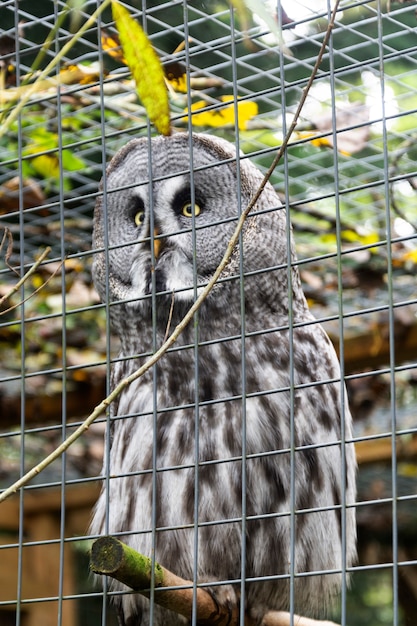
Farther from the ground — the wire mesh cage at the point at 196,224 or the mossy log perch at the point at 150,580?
the wire mesh cage at the point at 196,224

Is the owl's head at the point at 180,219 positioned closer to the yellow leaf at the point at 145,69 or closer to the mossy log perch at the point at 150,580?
the mossy log perch at the point at 150,580

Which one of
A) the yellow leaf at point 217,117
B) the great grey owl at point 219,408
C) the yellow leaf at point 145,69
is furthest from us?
the yellow leaf at point 217,117

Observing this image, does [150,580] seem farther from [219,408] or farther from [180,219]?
[180,219]

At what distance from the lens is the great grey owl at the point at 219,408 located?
81.3 inches

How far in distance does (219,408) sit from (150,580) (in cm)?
68

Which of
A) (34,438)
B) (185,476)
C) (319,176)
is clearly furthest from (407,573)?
(185,476)

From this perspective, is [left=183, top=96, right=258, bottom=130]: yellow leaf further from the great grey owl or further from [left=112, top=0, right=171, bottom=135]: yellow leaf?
[left=112, top=0, right=171, bottom=135]: yellow leaf

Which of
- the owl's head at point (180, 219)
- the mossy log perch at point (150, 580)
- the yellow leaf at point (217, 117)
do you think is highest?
the yellow leaf at point (217, 117)

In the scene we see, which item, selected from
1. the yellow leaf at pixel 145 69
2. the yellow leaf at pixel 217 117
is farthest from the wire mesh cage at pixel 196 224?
the yellow leaf at pixel 145 69

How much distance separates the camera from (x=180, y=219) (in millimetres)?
2273

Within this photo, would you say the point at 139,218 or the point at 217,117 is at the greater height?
the point at 217,117

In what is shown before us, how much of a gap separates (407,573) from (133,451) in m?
2.23

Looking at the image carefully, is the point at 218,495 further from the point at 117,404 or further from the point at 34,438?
the point at 34,438

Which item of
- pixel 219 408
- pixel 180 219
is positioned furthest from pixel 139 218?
pixel 219 408
